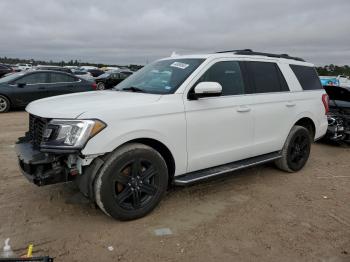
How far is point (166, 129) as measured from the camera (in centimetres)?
386

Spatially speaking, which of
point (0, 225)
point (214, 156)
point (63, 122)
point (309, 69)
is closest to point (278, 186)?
point (214, 156)

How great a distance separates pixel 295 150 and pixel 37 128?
3994 millimetres

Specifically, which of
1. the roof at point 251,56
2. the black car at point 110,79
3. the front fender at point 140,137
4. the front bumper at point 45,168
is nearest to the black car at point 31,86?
the roof at point 251,56

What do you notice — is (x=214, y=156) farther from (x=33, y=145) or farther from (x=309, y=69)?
(x=309, y=69)

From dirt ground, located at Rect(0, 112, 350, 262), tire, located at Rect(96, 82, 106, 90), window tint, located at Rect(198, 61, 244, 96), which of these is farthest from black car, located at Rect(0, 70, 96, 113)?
window tint, located at Rect(198, 61, 244, 96)

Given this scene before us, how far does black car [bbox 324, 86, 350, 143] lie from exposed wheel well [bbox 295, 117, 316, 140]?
195cm

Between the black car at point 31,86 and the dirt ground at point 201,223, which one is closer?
the dirt ground at point 201,223

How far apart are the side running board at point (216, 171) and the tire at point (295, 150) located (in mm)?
438

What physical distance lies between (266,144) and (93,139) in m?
2.76

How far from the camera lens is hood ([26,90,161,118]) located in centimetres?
342

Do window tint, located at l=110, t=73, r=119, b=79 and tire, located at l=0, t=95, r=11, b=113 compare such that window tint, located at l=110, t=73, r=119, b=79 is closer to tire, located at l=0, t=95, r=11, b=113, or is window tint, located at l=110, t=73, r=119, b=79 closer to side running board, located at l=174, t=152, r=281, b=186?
tire, located at l=0, t=95, r=11, b=113

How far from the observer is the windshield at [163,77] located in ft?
13.9

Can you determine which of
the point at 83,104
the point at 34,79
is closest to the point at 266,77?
the point at 83,104

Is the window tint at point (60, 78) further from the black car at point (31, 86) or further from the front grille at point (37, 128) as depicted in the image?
the front grille at point (37, 128)
